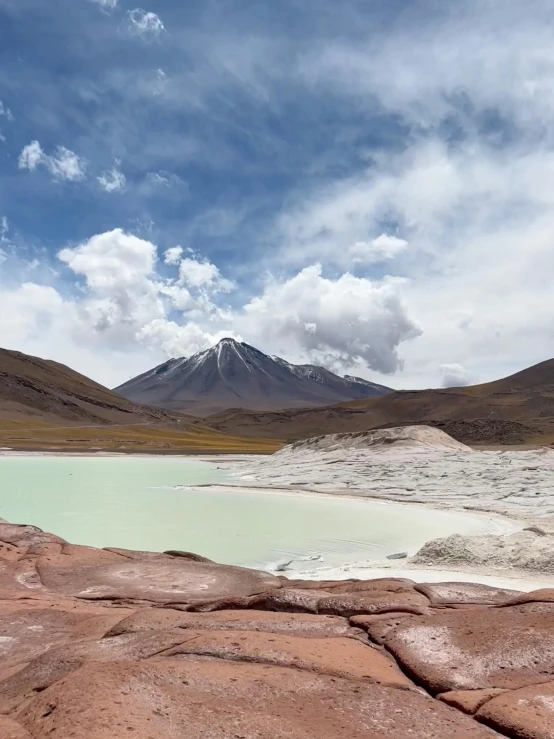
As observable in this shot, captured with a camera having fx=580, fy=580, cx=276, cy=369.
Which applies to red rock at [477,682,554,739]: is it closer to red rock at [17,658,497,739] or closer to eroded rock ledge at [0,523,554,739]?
eroded rock ledge at [0,523,554,739]

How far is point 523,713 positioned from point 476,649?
1.19 meters

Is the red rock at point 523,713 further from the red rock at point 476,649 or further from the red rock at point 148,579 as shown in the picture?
the red rock at point 148,579

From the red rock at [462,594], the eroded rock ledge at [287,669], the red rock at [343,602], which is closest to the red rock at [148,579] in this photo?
the eroded rock ledge at [287,669]

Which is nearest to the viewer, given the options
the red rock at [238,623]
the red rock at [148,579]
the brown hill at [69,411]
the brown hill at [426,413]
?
the red rock at [238,623]

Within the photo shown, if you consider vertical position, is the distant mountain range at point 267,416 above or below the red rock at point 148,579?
above

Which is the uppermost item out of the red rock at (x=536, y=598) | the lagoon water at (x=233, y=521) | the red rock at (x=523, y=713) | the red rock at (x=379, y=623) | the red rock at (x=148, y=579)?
the red rock at (x=536, y=598)

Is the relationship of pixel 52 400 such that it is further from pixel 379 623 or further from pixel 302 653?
pixel 302 653

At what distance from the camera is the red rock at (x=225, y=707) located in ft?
12.1

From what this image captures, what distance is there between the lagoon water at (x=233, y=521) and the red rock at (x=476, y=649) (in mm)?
8414

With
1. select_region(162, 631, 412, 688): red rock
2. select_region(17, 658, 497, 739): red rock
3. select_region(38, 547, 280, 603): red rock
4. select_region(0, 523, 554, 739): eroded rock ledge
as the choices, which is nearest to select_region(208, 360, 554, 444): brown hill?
select_region(38, 547, 280, 603): red rock

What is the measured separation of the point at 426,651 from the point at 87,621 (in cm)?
389

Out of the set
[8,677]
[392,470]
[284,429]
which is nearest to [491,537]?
[8,677]

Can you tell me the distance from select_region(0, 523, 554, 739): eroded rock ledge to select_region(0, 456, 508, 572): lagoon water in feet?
24.9

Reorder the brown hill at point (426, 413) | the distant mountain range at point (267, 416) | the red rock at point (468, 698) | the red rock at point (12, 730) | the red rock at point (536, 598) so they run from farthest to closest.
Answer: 1. the brown hill at point (426, 413)
2. the distant mountain range at point (267, 416)
3. the red rock at point (536, 598)
4. the red rock at point (468, 698)
5. the red rock at point (12, 730)
